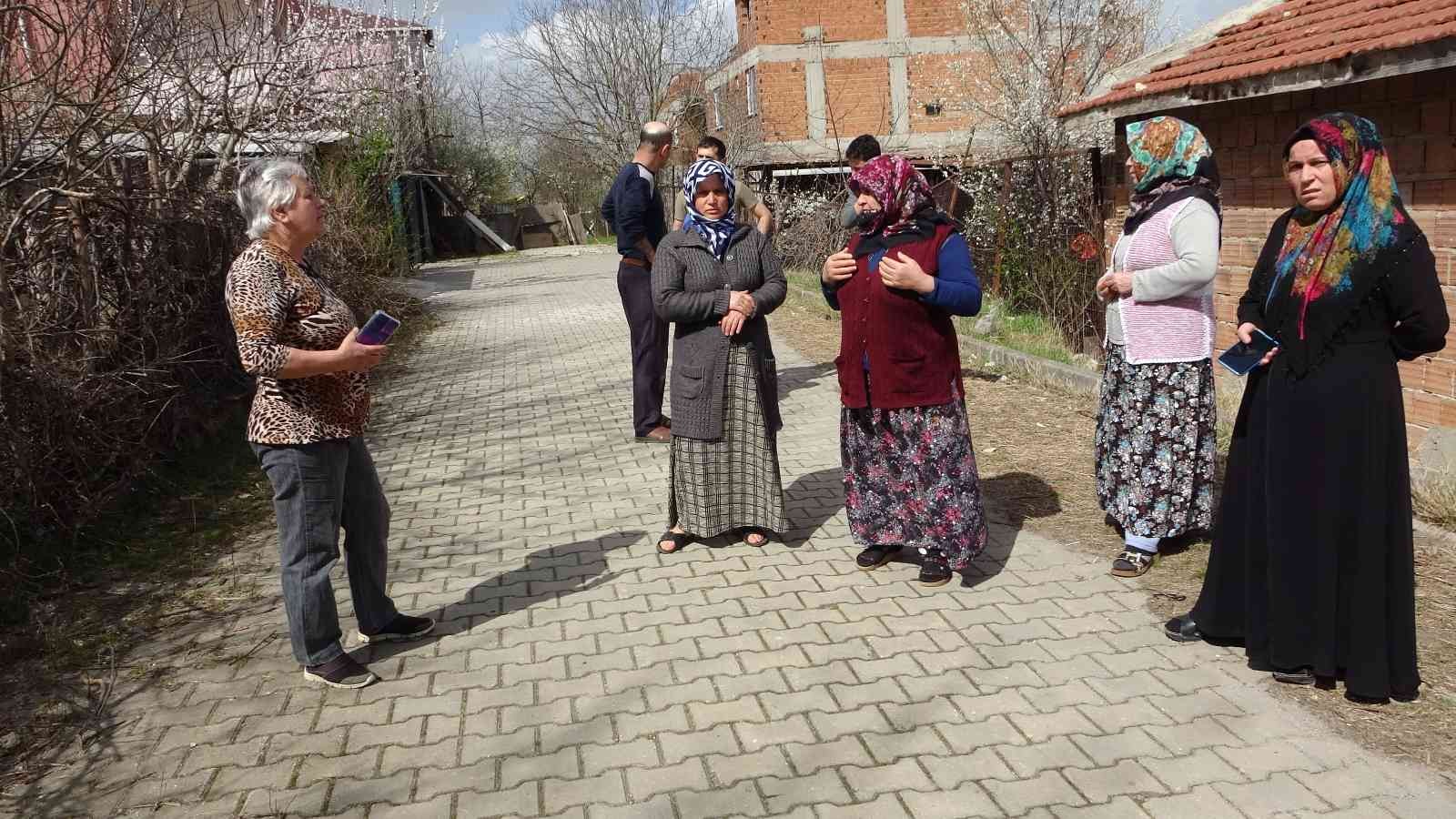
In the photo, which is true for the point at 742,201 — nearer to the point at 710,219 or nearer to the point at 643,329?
the point at 643,329

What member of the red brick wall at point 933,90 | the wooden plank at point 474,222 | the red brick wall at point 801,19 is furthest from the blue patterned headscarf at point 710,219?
the wooden plank at point 474,222

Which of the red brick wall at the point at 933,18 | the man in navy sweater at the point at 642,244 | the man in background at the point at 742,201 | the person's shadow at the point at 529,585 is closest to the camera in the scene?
the person's shadow at the point at 529,585

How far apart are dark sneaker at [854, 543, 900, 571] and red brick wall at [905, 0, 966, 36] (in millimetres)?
31601

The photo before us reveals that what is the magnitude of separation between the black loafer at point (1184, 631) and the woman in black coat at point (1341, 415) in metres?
0.39

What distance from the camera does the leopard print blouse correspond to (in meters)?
3.46

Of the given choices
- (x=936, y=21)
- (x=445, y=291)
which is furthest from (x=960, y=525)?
(x=936, y=21)

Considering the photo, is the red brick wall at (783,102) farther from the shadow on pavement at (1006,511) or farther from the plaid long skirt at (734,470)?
the plaid long skirt at (734,470)

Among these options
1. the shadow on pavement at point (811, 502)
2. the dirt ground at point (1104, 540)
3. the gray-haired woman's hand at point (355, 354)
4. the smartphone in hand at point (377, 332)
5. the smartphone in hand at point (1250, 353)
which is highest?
the smartphone in hand at point (377, 332)

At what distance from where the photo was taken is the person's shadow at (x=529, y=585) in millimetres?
4418

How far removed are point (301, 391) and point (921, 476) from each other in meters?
2.49

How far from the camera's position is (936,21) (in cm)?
3359

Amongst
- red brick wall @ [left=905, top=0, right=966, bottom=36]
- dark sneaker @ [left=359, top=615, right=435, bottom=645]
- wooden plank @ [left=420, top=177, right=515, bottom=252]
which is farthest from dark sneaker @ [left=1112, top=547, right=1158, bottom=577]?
wooden plank @ [left=420, top=177, right=515, bottom=252]

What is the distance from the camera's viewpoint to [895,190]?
4.32m

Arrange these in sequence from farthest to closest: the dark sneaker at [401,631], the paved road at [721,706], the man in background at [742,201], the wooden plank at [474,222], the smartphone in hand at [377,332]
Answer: the wooden plank at [474,222] → the man in background at [742,201] → the dark sneaker at [401,631] → the smartphone in hand at [377,332] → the paved road at [721,706]
